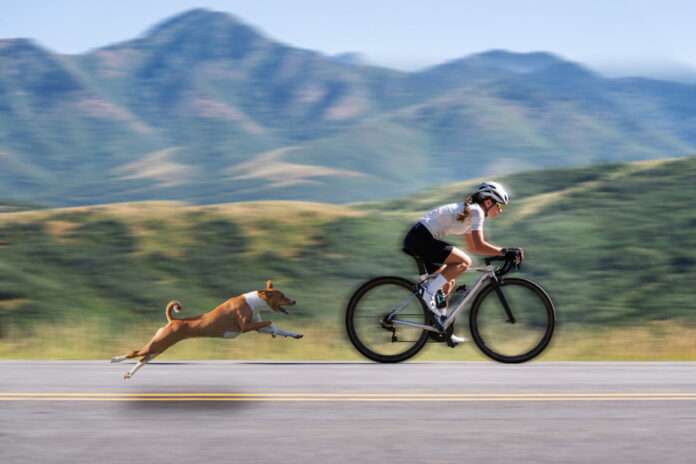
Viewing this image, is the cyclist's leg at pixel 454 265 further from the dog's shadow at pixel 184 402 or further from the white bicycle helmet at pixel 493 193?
the dog's shadow at pixel 184 402

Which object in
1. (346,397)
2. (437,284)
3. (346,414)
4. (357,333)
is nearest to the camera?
(346,414)

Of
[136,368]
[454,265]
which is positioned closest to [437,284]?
[454,265]

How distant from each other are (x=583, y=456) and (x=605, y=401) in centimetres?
208

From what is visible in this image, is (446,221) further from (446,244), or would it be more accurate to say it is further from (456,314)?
(456,314)

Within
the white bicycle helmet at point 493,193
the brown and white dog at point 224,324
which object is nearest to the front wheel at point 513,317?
the white bicycle helmet at point 493,193

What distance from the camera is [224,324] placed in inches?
404

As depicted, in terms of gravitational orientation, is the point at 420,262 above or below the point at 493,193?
below

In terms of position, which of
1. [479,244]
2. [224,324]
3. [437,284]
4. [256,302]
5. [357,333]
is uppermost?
[479,244]

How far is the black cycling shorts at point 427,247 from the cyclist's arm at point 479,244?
23cm

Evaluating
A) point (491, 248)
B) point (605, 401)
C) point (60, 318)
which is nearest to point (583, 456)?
point (605, 401)

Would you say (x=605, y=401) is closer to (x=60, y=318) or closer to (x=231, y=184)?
(x=60, y=318)

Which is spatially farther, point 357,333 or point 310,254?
point 310,254

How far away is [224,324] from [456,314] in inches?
86.1

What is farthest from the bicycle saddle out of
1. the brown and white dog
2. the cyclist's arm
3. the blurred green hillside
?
the blurred green hillside
